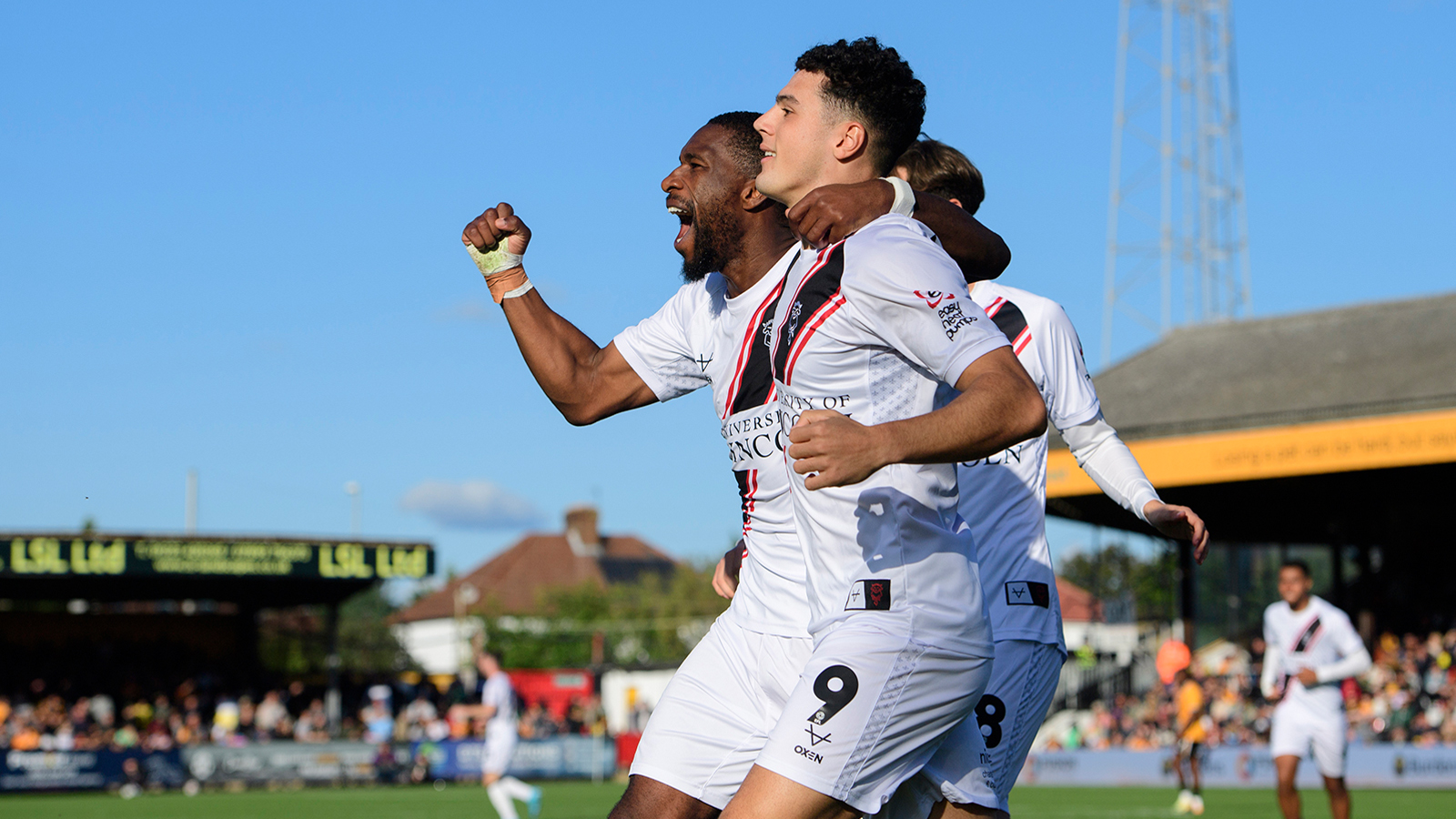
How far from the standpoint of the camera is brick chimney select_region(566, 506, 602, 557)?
3703 inches

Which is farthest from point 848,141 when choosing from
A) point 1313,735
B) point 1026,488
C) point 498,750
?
point 498,750

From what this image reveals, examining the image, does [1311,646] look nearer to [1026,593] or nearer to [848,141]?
[1026,593]

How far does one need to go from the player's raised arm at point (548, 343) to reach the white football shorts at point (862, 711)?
186cm

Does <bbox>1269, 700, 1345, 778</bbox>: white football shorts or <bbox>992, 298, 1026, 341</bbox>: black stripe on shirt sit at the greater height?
<bbox>992, 298, 1026, 341</bbox>: black stripe on shirt

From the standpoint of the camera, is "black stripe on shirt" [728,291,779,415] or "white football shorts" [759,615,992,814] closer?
"white football shorts" [759,615,992,814]

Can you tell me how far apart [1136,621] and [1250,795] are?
57.9 ft

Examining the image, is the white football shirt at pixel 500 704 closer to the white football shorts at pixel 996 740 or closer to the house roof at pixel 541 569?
the white football shorts at pixel 996 740

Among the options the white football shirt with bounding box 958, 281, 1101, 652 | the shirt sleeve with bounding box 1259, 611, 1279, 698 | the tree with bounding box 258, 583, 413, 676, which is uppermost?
the white football shirt with bounding box 958, 281, 1101, 652

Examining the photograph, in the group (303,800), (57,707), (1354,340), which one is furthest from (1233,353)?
(57,707)

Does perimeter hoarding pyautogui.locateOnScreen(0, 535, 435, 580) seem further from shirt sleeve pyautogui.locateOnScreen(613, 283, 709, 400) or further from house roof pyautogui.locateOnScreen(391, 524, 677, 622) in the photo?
house roof pyautogui.locateOnScreen(391, 524, 677, 622)

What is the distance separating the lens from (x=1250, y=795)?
2162 cm

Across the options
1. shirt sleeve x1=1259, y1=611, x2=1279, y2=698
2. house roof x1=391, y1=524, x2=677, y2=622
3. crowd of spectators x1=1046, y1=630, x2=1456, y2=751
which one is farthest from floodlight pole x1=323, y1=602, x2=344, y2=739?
house roof x1=391, y1=524, x2=677, y2=622

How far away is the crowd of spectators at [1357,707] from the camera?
934 inches

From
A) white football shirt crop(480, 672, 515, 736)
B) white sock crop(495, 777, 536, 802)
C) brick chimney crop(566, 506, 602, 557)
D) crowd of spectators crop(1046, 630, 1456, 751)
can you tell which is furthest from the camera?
brick chimney crop(566, 506, 602, 557)
